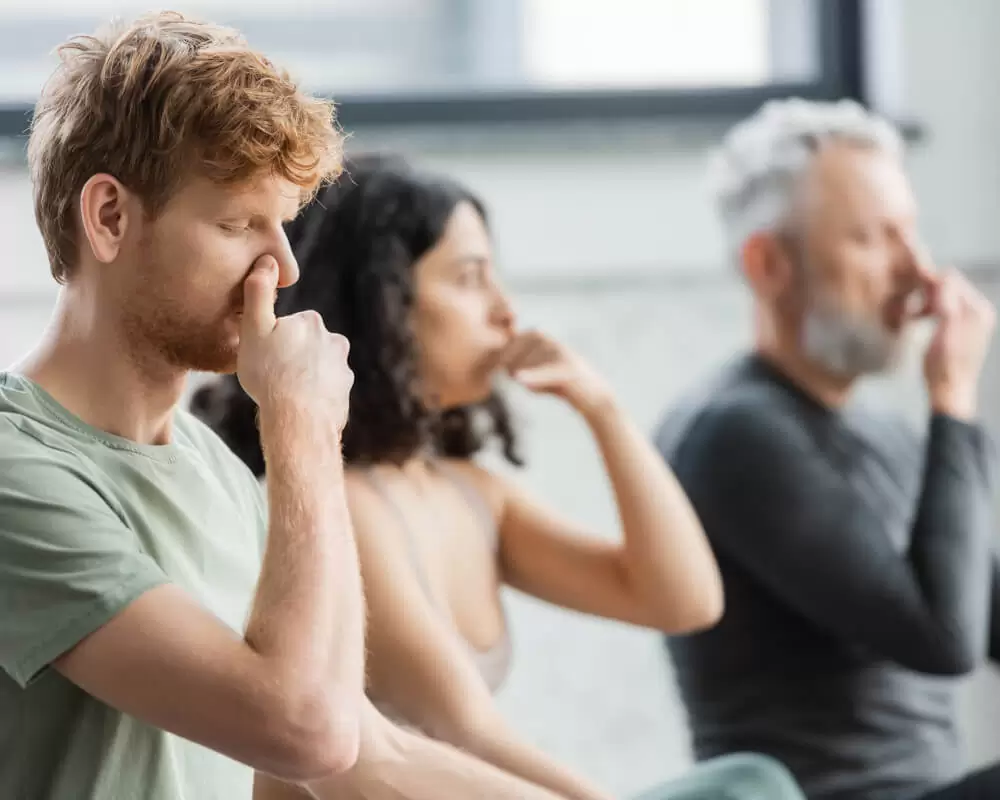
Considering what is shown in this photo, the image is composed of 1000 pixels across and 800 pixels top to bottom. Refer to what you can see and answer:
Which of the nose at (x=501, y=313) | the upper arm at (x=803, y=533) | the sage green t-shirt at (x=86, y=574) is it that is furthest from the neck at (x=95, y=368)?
the upper arm at (x=803, y=533)

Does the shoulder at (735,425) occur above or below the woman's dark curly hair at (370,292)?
below

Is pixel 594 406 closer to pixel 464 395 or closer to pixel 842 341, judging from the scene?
pixel 464 395

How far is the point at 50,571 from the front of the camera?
75 centimetres

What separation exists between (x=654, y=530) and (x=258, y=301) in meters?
0.55

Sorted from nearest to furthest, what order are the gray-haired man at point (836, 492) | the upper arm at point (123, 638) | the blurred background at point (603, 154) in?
the upper arm at point (123, 638), the gray-haired man at point (836, 492), the blurred background at point (603, 154)

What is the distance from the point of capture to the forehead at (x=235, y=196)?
2.66 feet

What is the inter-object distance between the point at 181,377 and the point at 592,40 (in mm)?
1315

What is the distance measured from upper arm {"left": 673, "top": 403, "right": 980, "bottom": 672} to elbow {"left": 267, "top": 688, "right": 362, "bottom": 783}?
2.38ft

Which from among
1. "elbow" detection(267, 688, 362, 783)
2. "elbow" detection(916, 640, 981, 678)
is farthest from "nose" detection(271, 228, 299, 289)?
"elbow" detection(916, 640, 981, 678)

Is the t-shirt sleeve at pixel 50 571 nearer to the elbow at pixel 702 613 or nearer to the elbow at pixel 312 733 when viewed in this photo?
the elbow at pixel 312 733

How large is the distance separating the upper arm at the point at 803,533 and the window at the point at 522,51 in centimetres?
67

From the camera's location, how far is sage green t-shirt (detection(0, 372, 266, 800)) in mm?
753

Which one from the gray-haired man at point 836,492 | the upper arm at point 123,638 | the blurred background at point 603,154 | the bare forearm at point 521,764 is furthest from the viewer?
the blurred background at point 603,154

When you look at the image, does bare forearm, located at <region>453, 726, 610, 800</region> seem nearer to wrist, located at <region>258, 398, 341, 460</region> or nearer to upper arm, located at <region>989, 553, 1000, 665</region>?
wrist, located at <region>258, 398, 341, 460</region>
